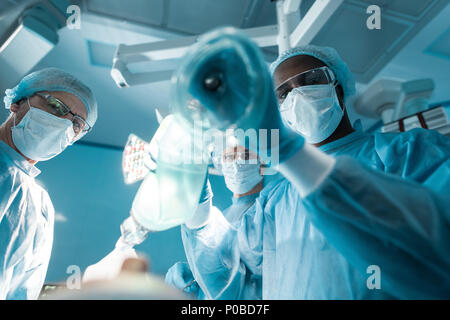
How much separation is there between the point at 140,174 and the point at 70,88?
1.14 m

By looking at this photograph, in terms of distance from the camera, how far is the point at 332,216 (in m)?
0.52

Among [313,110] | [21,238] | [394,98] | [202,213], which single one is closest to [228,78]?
[202,213]

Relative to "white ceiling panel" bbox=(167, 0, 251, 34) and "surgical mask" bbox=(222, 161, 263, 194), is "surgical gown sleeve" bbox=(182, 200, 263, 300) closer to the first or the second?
"surgical mask" bbox=(222, 161, 263, 194)

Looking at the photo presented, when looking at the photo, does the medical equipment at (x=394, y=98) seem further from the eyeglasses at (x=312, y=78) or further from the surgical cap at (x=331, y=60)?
the eyeglasses at (x=312, y=78)

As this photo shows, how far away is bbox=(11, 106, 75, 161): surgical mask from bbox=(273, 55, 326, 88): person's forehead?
1102 millimetres

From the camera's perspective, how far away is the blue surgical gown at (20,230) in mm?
1035

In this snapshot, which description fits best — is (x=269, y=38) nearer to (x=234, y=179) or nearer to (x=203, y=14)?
(x=203, y=14)

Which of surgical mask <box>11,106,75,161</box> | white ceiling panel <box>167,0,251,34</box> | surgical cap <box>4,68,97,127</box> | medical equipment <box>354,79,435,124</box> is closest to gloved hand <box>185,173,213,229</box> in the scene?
surgical mask <box>11,106,75,161</box>

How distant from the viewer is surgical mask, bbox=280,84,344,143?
111cm

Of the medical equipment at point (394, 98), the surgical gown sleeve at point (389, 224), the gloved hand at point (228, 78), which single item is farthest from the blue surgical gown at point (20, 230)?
the medical equipment at point (394, 98)

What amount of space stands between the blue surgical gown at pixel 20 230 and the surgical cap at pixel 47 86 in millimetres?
325

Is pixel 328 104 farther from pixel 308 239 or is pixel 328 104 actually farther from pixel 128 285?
pixel 128 285

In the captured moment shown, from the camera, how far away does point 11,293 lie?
1.12 m
